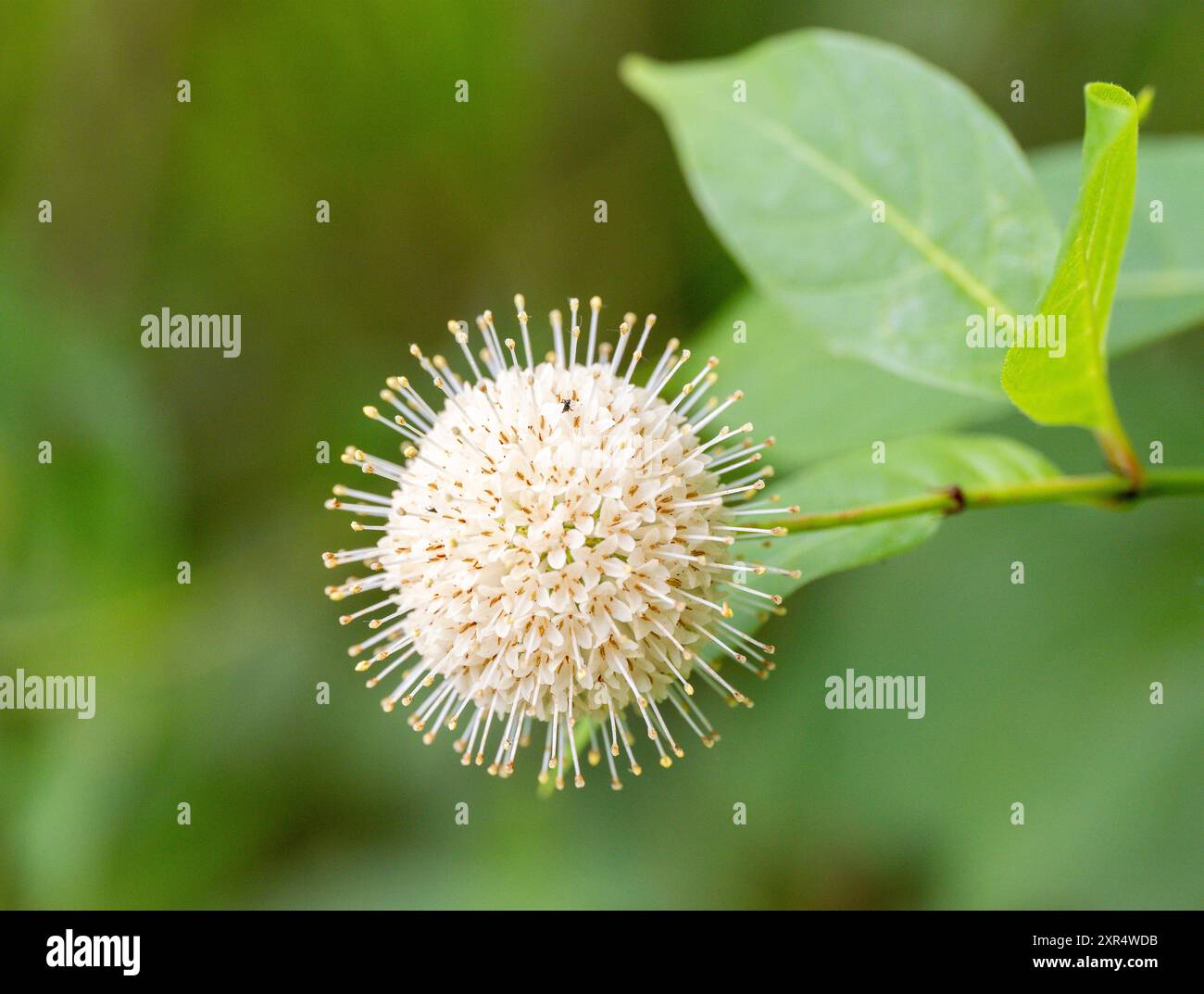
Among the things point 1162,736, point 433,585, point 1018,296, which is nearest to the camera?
point 433,585

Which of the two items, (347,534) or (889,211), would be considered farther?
(347,534)

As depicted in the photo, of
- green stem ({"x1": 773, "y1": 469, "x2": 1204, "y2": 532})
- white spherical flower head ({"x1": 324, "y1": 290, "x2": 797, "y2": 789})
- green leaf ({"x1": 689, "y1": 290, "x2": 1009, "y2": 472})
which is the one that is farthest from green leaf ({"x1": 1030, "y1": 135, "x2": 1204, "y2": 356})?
white spherical flower head ({"x1": 324, "y1": 290, "x2": 797, "y2": 789})

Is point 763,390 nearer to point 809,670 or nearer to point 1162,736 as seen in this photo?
point 809,670

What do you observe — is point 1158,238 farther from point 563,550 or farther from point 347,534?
point 347,534

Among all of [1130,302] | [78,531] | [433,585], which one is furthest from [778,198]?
[78,531]

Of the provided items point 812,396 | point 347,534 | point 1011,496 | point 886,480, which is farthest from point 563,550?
point 347,534

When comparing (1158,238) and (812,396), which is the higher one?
(1158,238)

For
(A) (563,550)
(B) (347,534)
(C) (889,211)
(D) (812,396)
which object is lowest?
(A) (563,550)

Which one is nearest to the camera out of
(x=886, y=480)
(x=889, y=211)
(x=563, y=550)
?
(x=563, y=550)

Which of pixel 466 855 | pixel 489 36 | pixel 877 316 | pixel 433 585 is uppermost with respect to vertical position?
pixel 489 36
